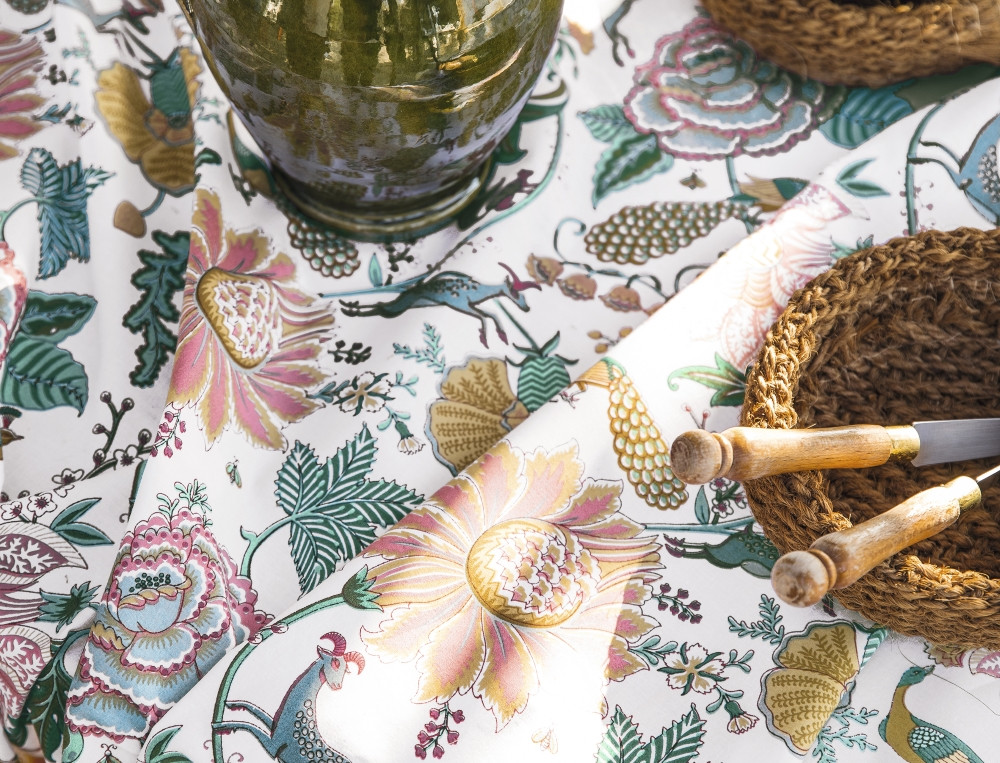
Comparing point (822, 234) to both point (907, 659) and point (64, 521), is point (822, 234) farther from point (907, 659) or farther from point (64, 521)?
point (64, 521)

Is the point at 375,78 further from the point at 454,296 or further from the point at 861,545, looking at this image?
the point at 861,545

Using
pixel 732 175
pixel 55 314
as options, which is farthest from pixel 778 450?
pixel 55 314

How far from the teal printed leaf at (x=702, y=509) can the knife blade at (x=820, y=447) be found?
0.07 metres

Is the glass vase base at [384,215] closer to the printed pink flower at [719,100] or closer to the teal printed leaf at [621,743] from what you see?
the printed pink flower at [719,100]

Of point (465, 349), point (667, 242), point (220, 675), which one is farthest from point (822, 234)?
point (220, 675)

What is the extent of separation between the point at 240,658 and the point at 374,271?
0.63 feet

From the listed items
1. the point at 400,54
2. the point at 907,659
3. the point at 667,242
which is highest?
the point at 400,54

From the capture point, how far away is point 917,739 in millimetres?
339

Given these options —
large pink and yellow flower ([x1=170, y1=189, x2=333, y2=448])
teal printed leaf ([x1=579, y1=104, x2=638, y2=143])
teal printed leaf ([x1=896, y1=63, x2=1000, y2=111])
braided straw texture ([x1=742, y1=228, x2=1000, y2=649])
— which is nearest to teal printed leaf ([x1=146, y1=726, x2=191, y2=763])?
large pink and yellow flower ([x1=170, y1=189, x2=333, y2=448])

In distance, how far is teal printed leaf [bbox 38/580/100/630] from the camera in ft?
1.19

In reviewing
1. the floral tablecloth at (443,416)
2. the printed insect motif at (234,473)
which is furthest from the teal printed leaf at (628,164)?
the printed insect motif at (234,473)

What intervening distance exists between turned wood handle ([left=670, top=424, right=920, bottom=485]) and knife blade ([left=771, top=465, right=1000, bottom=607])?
2cm

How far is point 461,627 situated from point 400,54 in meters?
0.21

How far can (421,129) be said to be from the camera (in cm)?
37
